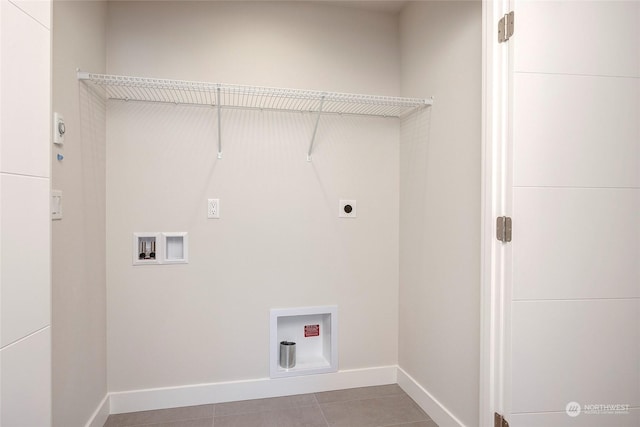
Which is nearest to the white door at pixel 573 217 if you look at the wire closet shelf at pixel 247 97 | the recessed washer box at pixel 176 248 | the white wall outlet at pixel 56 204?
the wire closet shelf at pixel 247 97

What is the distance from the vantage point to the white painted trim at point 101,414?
173 cm

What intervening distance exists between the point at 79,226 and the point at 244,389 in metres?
1.36

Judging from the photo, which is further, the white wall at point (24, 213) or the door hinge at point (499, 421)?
the door hinge at point (499, 421)

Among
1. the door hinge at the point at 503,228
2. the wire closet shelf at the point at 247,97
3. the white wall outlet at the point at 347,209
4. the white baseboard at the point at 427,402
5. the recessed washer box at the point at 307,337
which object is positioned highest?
the wire closet shelf at the point at 247,97

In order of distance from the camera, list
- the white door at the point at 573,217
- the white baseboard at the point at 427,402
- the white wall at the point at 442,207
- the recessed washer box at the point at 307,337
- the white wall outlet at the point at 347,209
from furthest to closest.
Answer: the white wall outlet at the point at 347,209, the recessed washer box at the point at 307,337, the white baseboard at the point at 427,402, the white wall at the point at 442,207, the white door at the point at 573,217

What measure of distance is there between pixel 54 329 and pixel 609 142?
92.3 inches

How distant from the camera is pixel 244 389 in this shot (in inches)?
83.4

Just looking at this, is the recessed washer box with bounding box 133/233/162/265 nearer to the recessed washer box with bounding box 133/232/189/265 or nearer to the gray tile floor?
the recessed washer box with bounding box 133/232/189/265

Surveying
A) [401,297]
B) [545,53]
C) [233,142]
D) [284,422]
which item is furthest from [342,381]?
[545,53]

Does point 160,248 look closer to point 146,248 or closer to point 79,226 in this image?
point 146,248

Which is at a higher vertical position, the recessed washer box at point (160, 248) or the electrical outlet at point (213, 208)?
the electrical outlet at point (213, 208)

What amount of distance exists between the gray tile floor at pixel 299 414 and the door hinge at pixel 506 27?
1980mm

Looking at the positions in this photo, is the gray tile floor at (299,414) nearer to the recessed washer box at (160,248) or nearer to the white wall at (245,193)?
the white wall at (245,193)

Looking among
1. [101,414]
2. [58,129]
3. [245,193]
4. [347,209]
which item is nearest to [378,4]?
[347,209]
